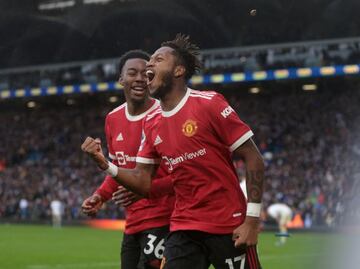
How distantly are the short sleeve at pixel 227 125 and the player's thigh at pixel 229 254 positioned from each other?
0.64 m

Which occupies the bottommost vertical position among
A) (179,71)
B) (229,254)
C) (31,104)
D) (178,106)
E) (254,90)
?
(229,254)

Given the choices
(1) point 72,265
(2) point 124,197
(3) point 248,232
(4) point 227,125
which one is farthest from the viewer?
(1) point 72,265

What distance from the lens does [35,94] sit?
4241 centimetres

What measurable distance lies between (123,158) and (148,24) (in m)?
24.3

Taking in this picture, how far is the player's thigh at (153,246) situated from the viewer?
730 centimetres

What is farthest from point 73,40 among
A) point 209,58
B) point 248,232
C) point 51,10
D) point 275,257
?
point 248,232

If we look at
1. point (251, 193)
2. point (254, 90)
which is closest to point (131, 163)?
point (251, 193)

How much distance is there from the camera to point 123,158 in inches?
302

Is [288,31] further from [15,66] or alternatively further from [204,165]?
[204,165]

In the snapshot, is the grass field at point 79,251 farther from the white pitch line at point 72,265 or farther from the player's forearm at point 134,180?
the player's forearm at point 134,180

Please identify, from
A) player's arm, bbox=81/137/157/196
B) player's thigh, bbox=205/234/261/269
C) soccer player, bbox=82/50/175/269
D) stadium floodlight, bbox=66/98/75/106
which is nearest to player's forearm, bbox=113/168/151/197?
player's arm, bbox=81/137/157/196

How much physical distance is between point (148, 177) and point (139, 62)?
4.91 ft

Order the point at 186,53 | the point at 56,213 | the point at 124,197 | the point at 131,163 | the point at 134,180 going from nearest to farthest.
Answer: the point at 186,53, the point at 134,180, the point at 124,197, the point at 131,163, the point at 56,213

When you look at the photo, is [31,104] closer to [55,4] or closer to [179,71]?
[55,4]
